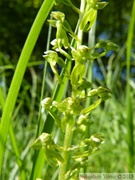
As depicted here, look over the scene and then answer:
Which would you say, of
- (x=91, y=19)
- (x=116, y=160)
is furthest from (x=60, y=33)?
(x=116, y=160)

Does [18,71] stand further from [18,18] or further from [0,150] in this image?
[18,18]

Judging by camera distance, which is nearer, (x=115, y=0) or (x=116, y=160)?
(x=116, y=160)

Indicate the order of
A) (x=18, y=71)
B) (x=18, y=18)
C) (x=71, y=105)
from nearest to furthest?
1. (x=71, y=105)
2. (x=18, y=71)
3. (x=18, y=18)

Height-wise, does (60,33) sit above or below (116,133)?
above

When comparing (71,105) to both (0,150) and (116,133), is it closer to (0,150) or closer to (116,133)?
(0,150)

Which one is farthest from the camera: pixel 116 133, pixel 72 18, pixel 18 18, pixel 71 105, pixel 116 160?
pixel 18 18

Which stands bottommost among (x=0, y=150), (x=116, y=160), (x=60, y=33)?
(x=116, y=160)

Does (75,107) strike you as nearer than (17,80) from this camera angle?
Yes

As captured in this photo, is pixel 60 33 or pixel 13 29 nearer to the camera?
pixel 60 33

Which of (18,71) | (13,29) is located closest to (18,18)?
(13,29)
